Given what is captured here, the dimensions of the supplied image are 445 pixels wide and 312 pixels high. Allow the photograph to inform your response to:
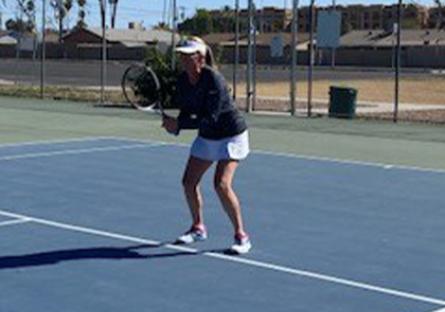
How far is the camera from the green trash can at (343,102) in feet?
74.7

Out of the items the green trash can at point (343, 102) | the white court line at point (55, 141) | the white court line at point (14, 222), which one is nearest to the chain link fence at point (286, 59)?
the green trash can at point (343, 102)

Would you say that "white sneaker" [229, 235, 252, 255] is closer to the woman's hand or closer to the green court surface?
the woman's hand

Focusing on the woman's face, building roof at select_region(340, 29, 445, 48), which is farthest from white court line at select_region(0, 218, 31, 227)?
building roof at select_region(340, 29, 445, 48)

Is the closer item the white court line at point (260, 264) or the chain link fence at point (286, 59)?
the white court line at point (260, 264)

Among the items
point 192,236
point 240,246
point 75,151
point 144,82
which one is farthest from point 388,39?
point 240,246

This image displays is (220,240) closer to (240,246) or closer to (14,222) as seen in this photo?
(240,246)

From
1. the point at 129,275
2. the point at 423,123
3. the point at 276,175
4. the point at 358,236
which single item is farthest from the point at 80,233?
the point at 423,123

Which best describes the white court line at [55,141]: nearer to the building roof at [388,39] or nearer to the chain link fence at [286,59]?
the chain link fence at [286,59]

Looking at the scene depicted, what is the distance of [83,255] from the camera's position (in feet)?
Answer: 26.6

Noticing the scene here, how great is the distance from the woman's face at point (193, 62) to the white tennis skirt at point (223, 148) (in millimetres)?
554

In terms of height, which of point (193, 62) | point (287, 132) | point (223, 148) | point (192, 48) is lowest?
point (287, 132)

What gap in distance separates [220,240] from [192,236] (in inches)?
12.6

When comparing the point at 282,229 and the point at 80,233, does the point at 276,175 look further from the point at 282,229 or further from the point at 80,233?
the point at 80,233

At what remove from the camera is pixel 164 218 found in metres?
9.81
